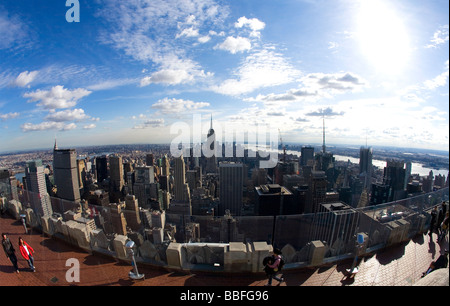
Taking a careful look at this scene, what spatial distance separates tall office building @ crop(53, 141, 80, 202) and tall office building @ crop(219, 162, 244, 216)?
99.3 ft

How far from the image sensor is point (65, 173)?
4016cm

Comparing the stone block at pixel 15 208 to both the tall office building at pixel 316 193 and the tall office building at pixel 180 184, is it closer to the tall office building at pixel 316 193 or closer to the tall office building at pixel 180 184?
the tall office building at pixel 180 184

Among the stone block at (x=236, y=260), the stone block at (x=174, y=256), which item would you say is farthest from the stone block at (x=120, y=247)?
the stone block at (x=236, y=260)

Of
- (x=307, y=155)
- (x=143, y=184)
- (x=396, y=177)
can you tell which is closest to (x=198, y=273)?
(x=143, y=184)

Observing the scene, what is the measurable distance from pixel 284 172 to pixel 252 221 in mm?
58196

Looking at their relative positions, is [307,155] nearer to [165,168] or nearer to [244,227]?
[165,168]

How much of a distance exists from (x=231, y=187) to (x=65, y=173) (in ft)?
115

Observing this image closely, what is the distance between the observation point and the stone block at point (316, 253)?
358 centimetres

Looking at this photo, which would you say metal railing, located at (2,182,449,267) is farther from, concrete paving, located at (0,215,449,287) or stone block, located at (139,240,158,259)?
concrete paving, located at (0,215,449,287)

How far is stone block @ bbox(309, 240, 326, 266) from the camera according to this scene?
141 inches

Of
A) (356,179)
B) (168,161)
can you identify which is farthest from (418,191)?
(168,161)

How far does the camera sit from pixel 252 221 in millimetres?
4742

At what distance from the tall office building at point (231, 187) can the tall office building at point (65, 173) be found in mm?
30272
